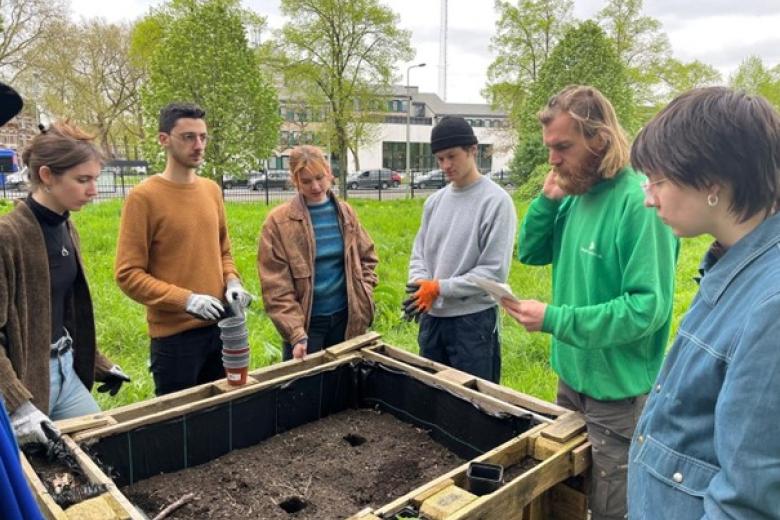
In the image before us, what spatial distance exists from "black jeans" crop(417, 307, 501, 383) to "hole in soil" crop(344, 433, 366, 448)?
80cm

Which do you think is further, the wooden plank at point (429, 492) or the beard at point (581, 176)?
the beard at point (581, 176)

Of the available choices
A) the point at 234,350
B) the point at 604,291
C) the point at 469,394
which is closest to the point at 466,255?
the point at 469,394

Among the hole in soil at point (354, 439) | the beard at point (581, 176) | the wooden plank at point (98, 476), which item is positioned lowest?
the hole in soil at point (354, 439)

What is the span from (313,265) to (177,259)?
0.67 metres

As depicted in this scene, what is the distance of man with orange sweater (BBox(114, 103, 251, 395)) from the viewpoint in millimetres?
2801

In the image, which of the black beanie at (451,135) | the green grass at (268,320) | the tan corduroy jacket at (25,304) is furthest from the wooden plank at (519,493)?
the green grass at (268,320)

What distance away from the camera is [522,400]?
7.13 ft

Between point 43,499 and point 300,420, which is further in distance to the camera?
point 300,420

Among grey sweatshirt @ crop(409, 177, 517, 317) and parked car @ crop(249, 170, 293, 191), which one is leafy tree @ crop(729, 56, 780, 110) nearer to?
parked car @ crop(249, 170, 293, 191)

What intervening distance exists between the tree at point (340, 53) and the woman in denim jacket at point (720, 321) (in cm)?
1763

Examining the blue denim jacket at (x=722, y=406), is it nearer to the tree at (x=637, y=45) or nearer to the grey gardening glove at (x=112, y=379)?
the grey gardening glove at (x=112, y=379)

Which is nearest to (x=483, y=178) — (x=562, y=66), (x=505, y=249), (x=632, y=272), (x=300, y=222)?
(x=505, y=249)

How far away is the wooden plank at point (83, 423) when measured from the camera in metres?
1.89

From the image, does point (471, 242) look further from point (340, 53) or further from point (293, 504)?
point (340, 53)
